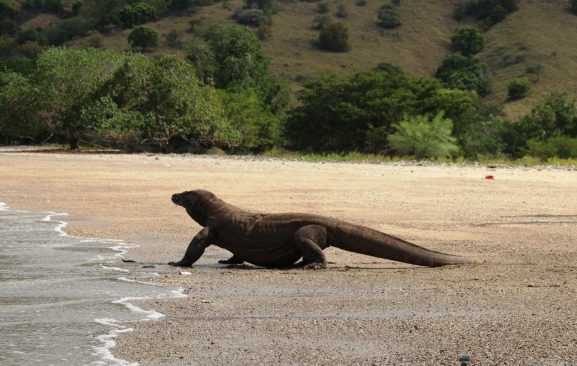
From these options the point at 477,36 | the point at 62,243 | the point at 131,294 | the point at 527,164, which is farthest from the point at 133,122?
the point at 477,36

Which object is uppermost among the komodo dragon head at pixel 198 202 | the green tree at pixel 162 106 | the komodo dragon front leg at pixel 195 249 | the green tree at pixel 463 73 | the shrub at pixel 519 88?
the green tree at pixel 463 73

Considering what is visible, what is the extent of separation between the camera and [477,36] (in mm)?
111000

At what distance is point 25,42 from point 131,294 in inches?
4652

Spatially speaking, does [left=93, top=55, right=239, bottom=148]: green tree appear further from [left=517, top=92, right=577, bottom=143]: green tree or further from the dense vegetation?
[left=517, top=92, right=577, bottom=143]: green tree

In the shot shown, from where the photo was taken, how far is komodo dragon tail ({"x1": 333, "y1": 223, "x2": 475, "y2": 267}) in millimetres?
10570

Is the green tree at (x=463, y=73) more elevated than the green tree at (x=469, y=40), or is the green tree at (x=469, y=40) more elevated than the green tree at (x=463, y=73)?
the green tree at (x=469, y=40)

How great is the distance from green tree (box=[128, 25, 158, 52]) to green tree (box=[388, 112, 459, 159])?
6209 centimetres

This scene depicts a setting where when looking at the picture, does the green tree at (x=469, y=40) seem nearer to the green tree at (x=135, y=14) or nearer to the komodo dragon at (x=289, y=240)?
the green tree at (x=135, y=14)

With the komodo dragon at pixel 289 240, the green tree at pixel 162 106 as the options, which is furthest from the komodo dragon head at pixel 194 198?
the green tree at pixel 162 106

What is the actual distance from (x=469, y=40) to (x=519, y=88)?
20.5 meters

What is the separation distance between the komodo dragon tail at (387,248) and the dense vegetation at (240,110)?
119 feet

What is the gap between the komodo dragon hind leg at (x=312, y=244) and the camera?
10633mm

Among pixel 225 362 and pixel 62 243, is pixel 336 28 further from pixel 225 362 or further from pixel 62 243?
pixel 225 362

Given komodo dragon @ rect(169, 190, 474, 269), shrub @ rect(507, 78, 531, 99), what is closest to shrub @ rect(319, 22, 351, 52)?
shrub @ rect(507, 78, 531, 99)
